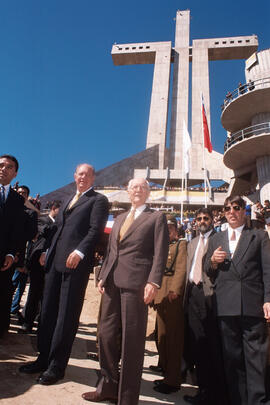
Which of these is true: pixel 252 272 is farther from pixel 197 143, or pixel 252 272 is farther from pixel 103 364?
pixel 197 143

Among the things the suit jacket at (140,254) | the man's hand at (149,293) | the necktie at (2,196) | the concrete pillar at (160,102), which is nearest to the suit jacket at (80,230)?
the suit jacket at (140,254)

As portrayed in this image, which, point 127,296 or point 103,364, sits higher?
point 127,296

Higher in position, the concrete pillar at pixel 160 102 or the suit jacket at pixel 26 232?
the concrete pillar at pixel 160 102

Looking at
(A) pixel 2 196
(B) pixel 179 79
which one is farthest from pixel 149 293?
(B) pixel 179 79

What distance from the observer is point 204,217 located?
3848 millimetres

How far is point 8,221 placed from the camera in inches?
118

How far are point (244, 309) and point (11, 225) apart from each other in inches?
101

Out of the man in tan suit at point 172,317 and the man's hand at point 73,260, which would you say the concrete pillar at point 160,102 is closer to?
the man in tan suit at point 172,317

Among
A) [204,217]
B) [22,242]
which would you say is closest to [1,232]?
[22,242]

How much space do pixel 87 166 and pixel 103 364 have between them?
2.04 meters

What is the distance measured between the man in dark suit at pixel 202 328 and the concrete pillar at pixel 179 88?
1230 inches

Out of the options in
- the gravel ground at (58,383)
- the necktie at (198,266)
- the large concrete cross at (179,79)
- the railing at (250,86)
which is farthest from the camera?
the large concrete cross at (179,79)

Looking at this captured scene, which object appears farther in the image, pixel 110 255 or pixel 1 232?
pixel 1 232

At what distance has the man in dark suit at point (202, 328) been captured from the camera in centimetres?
271
